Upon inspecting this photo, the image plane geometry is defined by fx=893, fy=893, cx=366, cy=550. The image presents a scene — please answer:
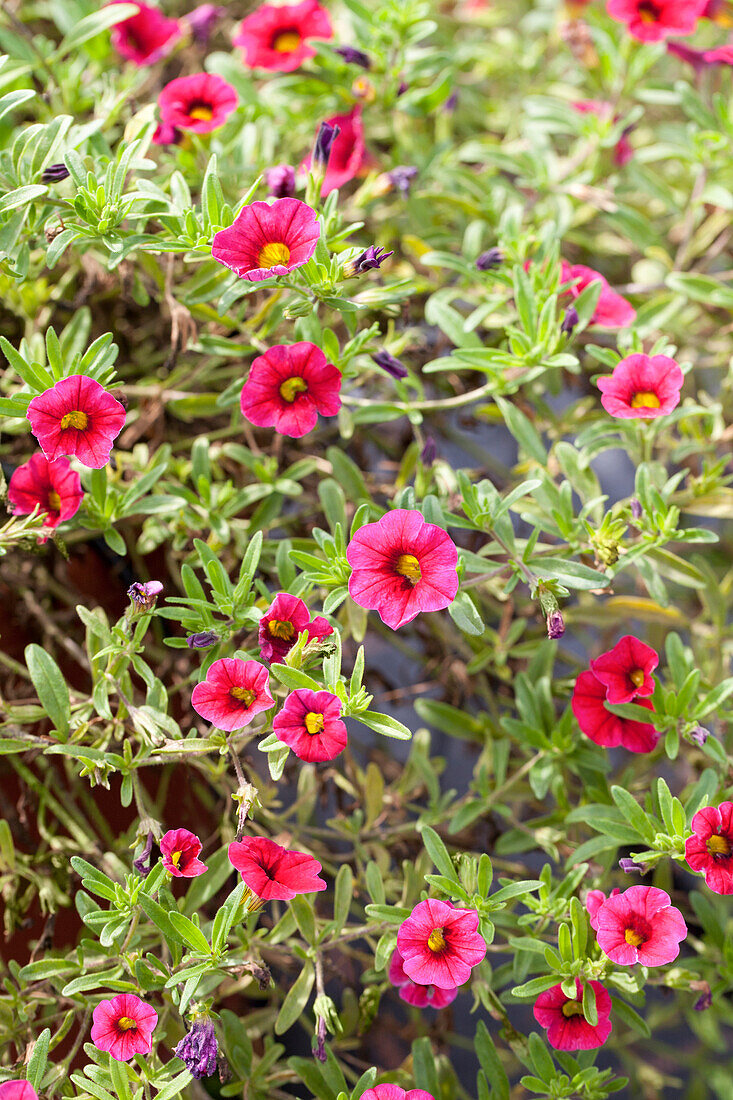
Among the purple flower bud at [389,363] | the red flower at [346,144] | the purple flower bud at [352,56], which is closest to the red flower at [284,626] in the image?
the purple flower bud at [389,363]

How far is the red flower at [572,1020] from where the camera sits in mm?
775

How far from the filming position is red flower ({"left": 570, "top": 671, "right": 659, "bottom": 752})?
0.89m

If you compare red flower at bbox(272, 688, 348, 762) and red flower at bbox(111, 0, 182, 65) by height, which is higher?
red flower at bbox(111, 0, 182, 65)

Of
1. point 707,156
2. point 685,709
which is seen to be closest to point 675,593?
point 685,709

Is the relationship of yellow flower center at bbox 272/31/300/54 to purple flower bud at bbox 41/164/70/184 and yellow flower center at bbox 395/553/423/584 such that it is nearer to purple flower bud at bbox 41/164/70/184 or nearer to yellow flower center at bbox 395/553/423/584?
purple flower bud at bbox 41/164/70/184

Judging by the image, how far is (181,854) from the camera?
732 millimetres

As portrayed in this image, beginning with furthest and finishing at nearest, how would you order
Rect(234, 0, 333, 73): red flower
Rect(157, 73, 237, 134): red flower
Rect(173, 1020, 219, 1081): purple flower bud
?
1. Rect(234, 0, 333, 73): red flower
2. Rect(157, 73, 237, 134): red flower
3. Rect(173, 1020, 219, 1081): purple flower bud

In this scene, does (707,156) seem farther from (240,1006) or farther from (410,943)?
(240,1006)

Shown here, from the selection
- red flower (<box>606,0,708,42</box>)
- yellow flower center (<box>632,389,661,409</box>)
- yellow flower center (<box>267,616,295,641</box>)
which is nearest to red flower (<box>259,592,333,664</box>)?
yellow flower center (<box>267,616,295,641</box>)

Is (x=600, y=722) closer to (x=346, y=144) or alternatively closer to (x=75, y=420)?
(x=75, y=420)

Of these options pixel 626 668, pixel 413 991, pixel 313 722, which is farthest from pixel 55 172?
pixel 413 991

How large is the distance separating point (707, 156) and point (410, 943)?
0.98 meters

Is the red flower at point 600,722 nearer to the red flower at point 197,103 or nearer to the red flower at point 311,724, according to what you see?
the red flower at point 311,724

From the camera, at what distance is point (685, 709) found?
0.87 m
